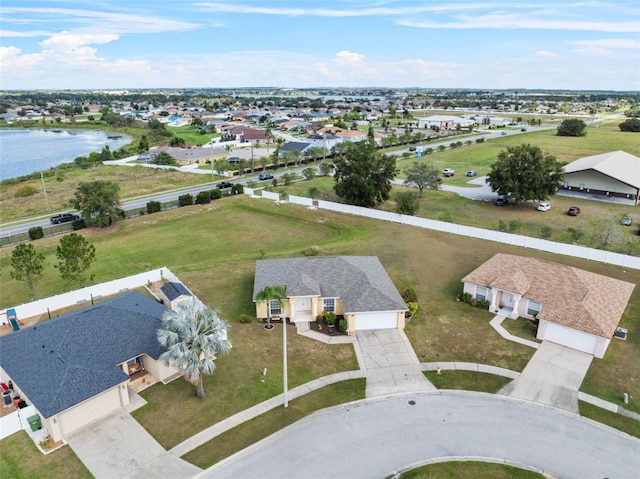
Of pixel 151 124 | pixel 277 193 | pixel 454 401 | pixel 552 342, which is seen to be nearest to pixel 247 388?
pixel 454 401

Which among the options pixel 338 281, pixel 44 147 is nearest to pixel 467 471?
pixel 338 281

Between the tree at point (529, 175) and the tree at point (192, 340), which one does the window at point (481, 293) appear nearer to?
the tree at point (192, 340)

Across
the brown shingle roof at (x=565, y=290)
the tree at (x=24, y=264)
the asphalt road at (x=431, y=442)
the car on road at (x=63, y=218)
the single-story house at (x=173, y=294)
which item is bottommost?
the asphalt road at (x=431, y=442)

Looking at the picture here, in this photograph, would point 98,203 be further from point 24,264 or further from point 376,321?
point 376,321

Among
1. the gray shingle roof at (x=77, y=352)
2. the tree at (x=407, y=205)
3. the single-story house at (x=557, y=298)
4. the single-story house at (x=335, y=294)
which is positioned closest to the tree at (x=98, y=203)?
the single-story house at (x=335, y=294)

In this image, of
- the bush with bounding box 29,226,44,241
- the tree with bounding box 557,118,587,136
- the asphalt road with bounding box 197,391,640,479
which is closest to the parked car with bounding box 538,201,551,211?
the asphalt road with bounding box 197,391,640,479

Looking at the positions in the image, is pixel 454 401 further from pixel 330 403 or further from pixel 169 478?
pixel 169 478
